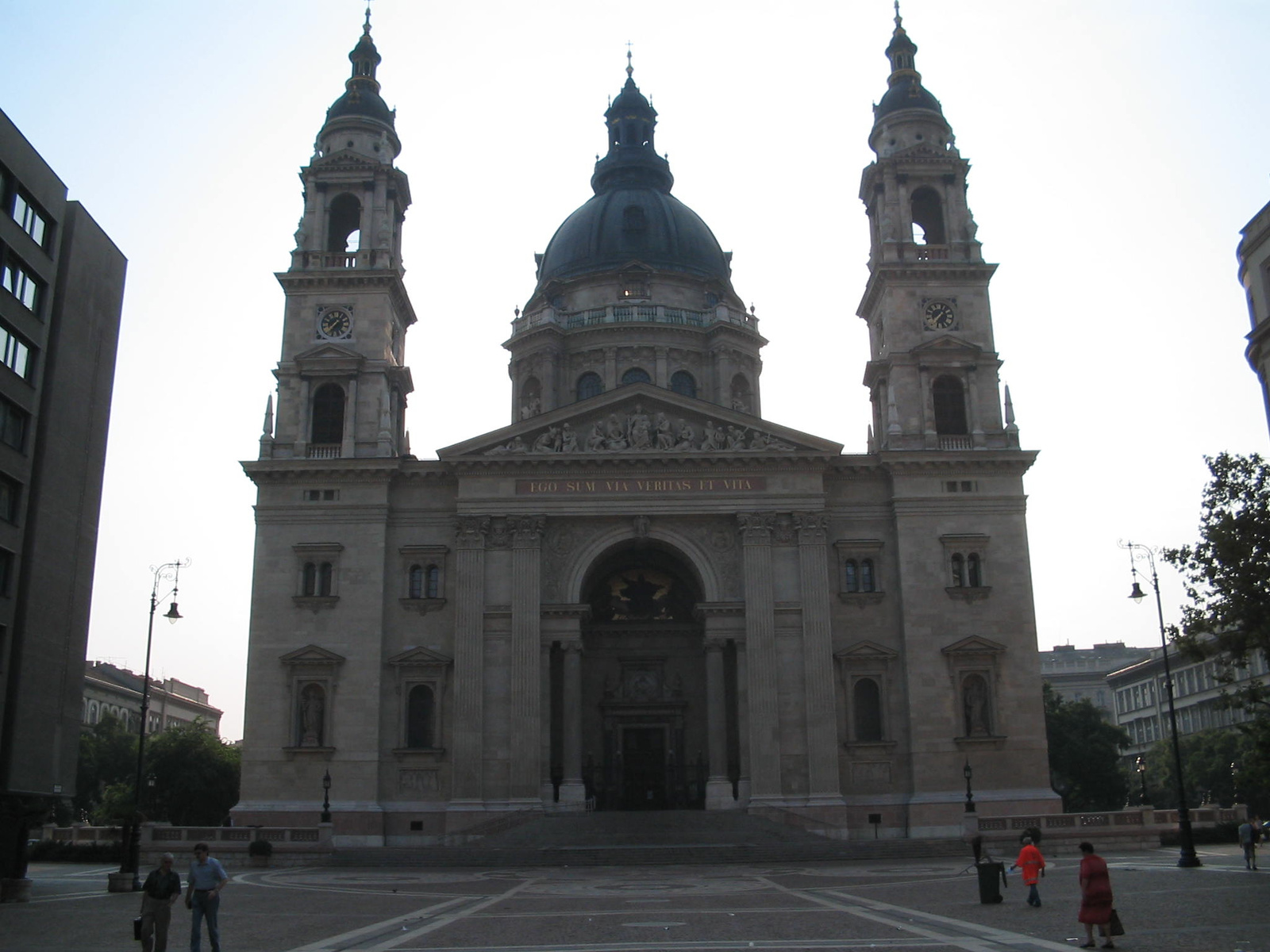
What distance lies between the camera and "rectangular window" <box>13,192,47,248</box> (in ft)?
110

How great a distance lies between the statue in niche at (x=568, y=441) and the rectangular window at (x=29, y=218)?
70.6 feet

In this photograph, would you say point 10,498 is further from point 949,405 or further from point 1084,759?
point 1084,759

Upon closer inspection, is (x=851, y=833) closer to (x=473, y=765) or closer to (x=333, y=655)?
(x=473, y=765)

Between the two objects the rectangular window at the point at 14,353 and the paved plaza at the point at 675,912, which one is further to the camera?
the rectangular window at the point at 14,353

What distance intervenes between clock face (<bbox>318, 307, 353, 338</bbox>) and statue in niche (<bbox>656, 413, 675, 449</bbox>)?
1403cm

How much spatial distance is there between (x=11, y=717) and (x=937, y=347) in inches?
1489

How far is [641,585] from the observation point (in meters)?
56.0

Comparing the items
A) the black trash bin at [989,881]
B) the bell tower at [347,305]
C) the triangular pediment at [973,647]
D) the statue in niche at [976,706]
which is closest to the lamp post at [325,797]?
the bell tower at [347,305]

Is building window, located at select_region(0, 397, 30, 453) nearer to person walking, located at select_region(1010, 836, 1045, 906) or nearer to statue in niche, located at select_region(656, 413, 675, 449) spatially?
statue in niche, located at select_region(656, 413, 675, 449)

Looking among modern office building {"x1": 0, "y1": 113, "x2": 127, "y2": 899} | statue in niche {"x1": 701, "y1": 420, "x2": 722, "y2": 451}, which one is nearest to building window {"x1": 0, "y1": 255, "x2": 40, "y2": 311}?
modern office building {"x1": 0, "y1": 113, "x2": 127, "y2": 899}

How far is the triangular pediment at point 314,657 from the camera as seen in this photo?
162 feet

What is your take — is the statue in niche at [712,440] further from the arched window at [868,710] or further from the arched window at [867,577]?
the arched window at [868,710]

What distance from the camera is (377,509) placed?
5103 centimetres

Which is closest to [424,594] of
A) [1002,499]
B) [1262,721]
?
[1002,499]
